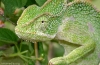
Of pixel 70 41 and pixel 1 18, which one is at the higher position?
pixel 1 18

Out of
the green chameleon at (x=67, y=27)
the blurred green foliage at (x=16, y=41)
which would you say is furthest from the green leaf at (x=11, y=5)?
the green chameleon at (x=67, y=27)

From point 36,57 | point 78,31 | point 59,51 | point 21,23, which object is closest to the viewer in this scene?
point 21,23

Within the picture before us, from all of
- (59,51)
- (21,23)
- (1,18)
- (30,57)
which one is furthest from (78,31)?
(59,51)

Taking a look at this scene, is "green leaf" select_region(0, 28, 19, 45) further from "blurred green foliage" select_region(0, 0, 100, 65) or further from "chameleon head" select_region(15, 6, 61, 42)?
"chameleon head" select_region(15, 6, 61, 42)

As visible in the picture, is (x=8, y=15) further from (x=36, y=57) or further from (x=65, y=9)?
(x=65, y=9)

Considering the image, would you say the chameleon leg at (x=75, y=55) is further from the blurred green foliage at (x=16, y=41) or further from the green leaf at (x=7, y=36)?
the green leaf at (x=7, y=36)

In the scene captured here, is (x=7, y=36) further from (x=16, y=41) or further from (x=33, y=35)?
(x=33, y=35)

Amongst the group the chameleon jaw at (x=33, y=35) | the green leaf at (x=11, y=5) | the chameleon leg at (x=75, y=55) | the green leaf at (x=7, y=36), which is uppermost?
the green leaf at (x=11, y=5)
